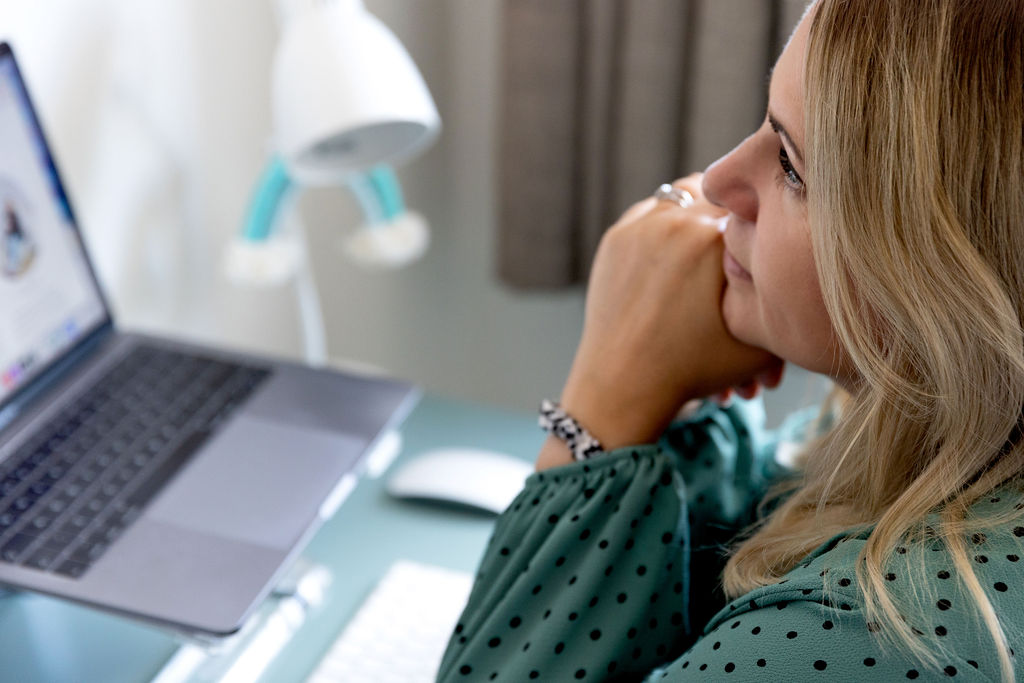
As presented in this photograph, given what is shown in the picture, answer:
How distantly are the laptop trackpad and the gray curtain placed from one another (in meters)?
0.56

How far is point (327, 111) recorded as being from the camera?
878mm

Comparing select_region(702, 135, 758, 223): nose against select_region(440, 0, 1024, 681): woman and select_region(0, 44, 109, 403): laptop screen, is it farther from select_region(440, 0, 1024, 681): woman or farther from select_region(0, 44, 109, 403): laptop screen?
select_region(0, 44, 109, 403): laptop screen

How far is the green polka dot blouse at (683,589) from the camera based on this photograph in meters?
0.52

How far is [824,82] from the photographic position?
0.54m

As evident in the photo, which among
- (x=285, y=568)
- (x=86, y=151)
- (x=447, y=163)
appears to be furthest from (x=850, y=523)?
(x=447, y=163)

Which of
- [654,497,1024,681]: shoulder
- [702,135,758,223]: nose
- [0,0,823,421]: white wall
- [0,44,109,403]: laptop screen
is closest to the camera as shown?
[654,497,1024,681]: shoulder

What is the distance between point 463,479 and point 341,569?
15 cm

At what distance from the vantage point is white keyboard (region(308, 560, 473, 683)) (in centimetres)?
79

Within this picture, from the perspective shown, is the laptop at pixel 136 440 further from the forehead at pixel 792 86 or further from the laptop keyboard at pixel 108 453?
the forehead at pixel 792 86

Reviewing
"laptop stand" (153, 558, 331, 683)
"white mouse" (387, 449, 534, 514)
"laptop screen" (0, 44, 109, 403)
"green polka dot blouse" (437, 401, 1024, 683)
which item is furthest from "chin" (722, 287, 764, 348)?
"laptop screen" (0, 44, 109, 403)

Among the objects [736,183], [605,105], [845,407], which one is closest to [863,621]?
[845,407]

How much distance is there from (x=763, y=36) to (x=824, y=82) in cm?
69

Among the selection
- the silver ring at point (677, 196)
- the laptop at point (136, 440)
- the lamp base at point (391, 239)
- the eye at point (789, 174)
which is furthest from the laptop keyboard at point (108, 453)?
the eye at point (789, 174)

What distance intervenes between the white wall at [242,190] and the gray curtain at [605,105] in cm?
13
